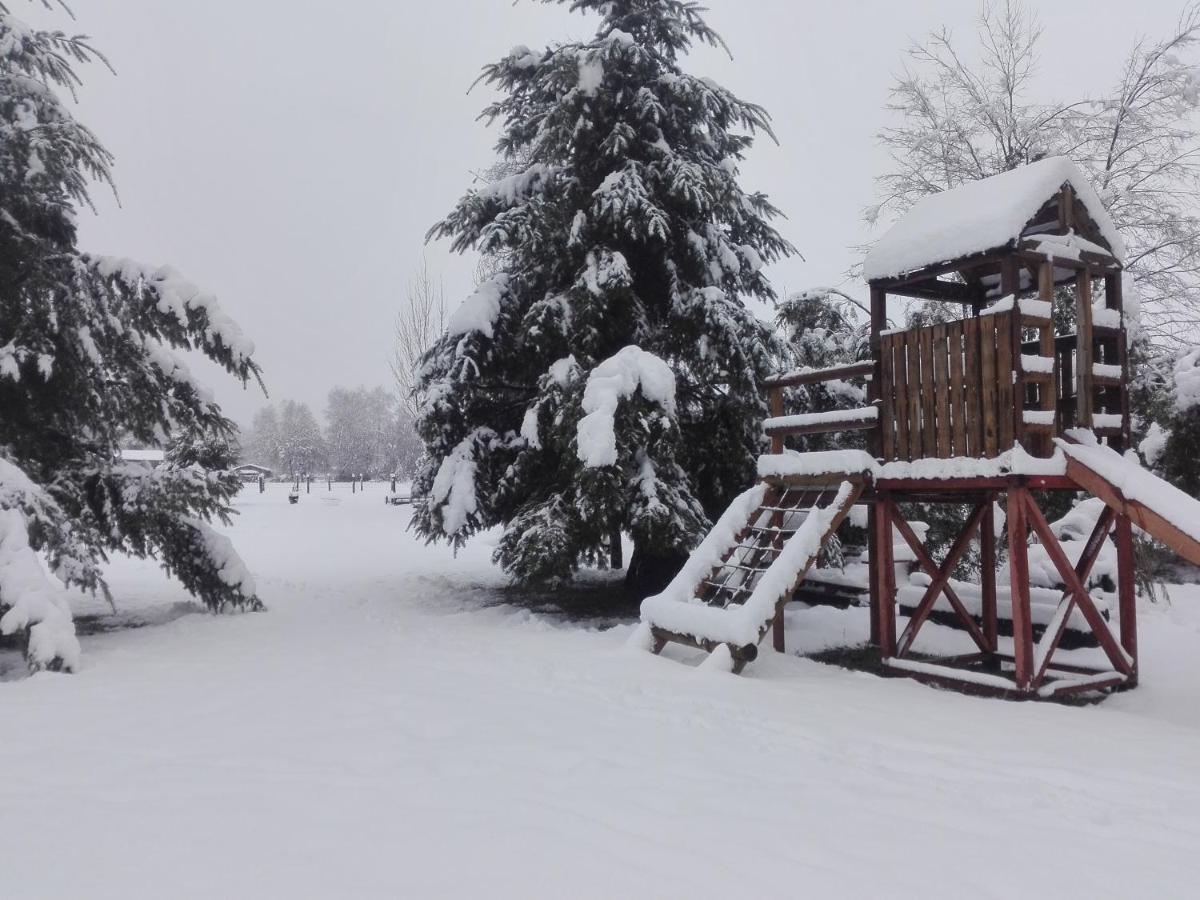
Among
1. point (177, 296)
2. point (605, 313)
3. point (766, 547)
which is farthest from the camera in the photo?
point (605, 313)

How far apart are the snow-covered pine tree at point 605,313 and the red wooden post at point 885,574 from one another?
217 centimetres

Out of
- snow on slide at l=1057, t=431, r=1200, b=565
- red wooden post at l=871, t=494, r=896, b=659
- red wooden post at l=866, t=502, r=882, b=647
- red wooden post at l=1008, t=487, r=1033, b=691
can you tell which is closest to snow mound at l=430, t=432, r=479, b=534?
red wooden post at l=866, t=502, r=882, b=647

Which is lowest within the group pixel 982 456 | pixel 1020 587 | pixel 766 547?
pixel 1020 587

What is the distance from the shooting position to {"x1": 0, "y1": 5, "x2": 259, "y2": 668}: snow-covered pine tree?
8.19 metres

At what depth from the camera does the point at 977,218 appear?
7.07m

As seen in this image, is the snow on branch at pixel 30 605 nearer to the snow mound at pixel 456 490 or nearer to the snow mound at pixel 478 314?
the snow mound at pixel 456 490

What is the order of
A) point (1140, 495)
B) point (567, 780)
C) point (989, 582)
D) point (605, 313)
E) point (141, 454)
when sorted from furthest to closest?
1. point (141, 454)
2. point (605, 313)
3. point (989, 582)
4. point (1140, 495)
5. point (567, 780)

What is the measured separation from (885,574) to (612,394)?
3214mm

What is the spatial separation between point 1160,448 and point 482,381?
10.1 meters

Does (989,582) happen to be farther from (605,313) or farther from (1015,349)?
(605,313)

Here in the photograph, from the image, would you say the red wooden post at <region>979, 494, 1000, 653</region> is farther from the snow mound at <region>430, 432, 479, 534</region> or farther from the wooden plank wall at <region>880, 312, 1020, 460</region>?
the snow mound at <region>430, 432, 479, 534</region>

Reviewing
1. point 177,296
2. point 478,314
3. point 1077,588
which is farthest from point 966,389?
point 177,296

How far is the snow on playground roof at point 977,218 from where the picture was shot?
6.80 metres

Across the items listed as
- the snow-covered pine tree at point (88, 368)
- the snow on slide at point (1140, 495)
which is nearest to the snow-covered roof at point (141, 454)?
the snow-covered pine tree at point (88, 368)
